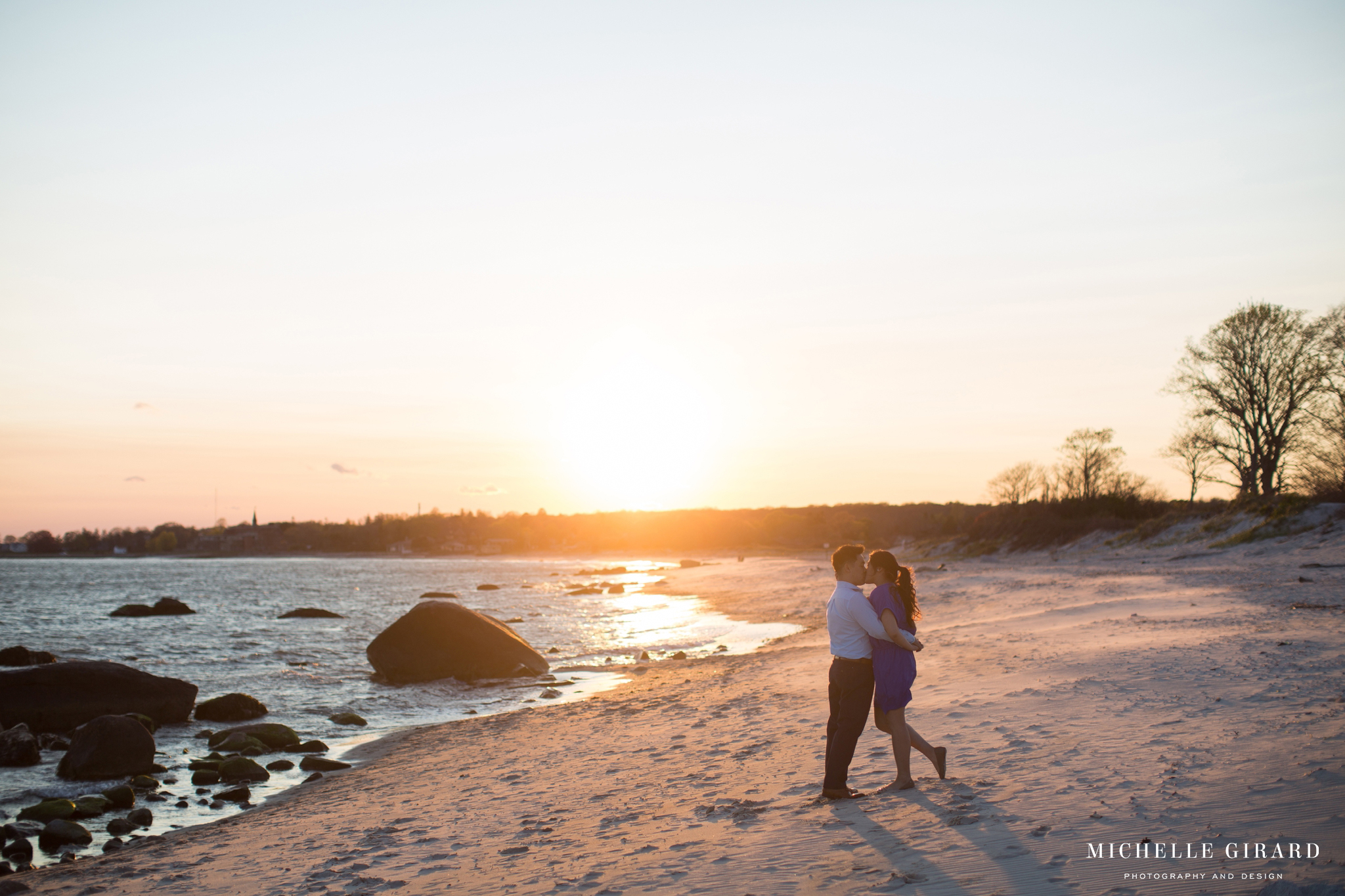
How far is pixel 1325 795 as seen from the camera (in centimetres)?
540

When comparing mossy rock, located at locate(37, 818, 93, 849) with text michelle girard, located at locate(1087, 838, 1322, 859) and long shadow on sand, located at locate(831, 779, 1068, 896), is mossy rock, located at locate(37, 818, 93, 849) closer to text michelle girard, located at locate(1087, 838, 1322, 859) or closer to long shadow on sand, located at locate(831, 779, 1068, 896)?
long shadow on sand, located at locate(831, 779, 1068, 896)

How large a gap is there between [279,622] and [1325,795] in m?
38.8

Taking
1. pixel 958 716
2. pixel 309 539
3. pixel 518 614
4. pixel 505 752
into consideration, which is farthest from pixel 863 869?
pixel 309 539

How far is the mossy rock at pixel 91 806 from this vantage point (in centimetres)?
921

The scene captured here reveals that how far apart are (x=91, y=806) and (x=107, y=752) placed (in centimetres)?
194

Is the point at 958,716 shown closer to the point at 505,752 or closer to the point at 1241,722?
the point at 1241,722

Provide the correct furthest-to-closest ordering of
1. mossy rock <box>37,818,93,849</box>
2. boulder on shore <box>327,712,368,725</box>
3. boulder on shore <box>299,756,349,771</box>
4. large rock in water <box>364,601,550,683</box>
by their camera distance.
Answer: large rock in water <box>364,601,550,683</box>, boulder on shore <box>327,712,368,725</box>, boulder on shore <box>299,756,349,771</box>, mossy rock <box>37,818,93,849</box>

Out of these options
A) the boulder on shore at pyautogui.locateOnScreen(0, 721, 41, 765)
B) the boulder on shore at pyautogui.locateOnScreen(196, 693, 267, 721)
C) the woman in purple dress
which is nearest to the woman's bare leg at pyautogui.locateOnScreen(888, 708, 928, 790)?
the woman in purple dress

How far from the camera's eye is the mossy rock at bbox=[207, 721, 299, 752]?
492 inches

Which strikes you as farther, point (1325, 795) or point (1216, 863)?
point (1325, 795)

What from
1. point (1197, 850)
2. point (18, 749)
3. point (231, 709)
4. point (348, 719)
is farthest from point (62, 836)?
point (1197, 850)

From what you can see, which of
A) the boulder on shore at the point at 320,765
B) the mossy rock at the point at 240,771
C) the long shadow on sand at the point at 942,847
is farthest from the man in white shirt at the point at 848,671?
the mossy rock at the point at 240,771

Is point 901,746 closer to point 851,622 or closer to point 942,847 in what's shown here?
point 851,622

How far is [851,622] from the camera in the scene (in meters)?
6.62
